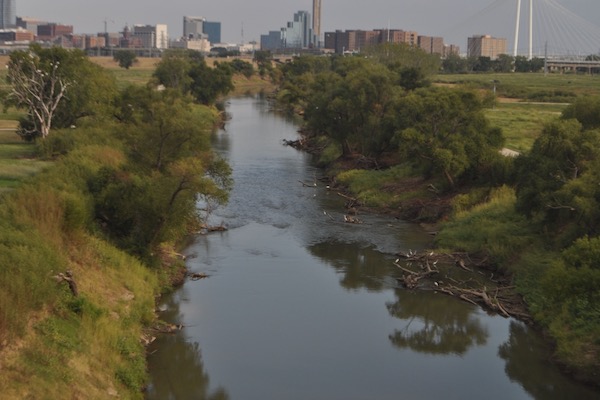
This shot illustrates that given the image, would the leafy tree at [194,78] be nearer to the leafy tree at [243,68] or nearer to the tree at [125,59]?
the leafy tree at [243,68]

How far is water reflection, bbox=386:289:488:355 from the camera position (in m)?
23.7

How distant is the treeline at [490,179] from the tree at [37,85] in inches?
658

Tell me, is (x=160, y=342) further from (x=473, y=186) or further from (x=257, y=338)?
(x=473, y=186)

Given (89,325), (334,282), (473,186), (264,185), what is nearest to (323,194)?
(264,185)

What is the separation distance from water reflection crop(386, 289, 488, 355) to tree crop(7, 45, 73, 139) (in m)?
23.9

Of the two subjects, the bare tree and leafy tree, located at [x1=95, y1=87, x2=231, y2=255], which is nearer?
leafy tree, located at [x1=95, y1=87, x2=231, y2=255]

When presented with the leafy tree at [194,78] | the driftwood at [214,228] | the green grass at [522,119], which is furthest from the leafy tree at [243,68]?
the driftwood at [214,228]

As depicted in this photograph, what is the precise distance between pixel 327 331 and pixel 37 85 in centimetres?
2740

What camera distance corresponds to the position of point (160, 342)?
22.5 metres

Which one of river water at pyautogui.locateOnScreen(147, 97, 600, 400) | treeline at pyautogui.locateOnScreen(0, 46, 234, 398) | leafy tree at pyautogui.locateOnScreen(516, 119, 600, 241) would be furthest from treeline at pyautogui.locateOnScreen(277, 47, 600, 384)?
treeline at pyautogui.locateOnScreen(0, 46, 234, 398)

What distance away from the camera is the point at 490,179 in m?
38.0

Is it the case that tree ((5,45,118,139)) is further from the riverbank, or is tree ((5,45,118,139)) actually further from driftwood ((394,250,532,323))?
driftwood ((394,250,532,323))

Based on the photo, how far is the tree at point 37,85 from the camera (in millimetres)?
42719

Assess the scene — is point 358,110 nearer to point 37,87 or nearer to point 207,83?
point 37,87
